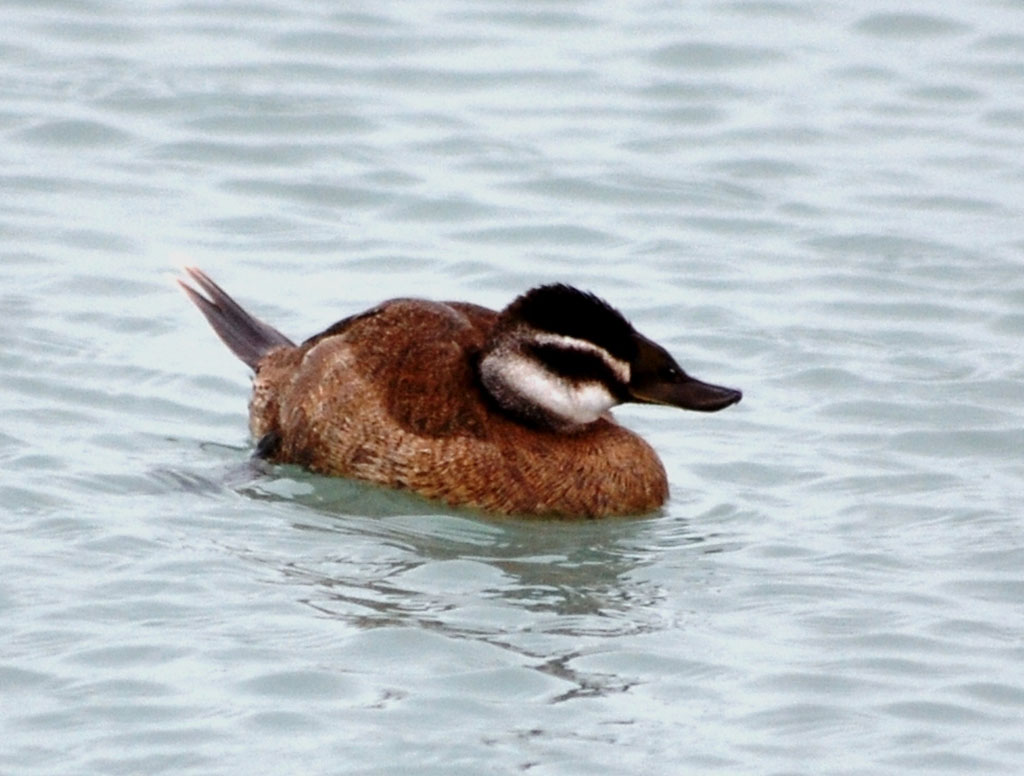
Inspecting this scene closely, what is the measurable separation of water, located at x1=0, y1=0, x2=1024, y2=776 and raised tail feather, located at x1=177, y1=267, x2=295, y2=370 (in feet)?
0.88

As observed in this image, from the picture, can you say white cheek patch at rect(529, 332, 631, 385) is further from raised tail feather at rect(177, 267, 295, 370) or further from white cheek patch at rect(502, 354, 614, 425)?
raised tail feather at rect(177, 267, 295, 370)

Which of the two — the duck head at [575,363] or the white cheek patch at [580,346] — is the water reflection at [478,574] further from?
the white cheek patch at [580,346]

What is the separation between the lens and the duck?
9.58m

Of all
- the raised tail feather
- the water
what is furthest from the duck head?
the raised tail feather

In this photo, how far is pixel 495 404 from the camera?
9836mm

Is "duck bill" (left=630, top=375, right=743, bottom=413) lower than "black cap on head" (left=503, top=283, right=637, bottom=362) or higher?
lower

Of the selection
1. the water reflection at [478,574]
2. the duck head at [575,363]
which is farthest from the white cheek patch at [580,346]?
the water reflection at [478,574]

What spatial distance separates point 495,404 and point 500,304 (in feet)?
8.10

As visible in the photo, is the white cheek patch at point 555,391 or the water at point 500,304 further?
the white cheek patch at point 555,391

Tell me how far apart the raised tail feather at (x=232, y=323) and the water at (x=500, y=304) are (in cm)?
27

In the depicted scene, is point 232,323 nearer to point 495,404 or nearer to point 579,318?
point 495,404

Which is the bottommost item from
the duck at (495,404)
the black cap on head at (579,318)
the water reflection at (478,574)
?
the water reflection at (478,574)

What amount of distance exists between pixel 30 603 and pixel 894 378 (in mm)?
4779

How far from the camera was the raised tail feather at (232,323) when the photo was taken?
35.7 feet
